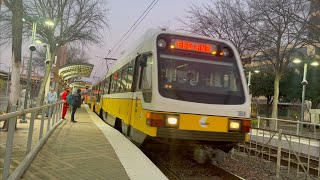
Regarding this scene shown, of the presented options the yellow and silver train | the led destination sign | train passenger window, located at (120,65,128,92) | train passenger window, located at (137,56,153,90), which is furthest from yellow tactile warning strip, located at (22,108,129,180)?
train passenger window, located at (120,65,128,92)

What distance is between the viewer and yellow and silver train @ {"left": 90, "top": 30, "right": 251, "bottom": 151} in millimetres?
8734

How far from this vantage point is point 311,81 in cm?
4591

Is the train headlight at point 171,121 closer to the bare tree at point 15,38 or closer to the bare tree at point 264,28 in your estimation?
the bare tree at point 15,38

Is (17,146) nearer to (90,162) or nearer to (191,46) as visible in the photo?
(90,162)

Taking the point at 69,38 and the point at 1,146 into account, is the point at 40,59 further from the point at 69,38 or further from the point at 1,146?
the point at 1,146

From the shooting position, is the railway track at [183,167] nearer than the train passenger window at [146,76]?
No

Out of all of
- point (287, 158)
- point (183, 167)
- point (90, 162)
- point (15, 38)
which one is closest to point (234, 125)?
point (183, 167)

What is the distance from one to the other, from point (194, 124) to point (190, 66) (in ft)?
4.32

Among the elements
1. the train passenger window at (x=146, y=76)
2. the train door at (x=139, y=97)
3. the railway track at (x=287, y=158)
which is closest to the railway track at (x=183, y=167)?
the train door at (x=139, y=97)

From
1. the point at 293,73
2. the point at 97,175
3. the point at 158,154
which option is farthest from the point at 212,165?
the point at 293,73

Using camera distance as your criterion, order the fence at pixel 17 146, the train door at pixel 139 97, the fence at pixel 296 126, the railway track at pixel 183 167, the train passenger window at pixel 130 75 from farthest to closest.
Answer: the fence at pixel 296 126 → the train passenger window at pixel 130 75 → the railway track at pixel 183 167 → the train door at pixel 139 97 → the fence at pixel 17 146

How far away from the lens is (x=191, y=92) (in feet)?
29.7

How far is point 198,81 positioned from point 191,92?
0.32m

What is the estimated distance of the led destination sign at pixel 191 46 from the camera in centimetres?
946
